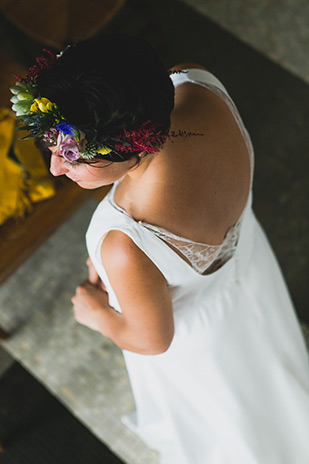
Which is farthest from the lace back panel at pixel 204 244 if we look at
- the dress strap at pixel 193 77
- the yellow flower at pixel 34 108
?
the yellow flower at pixel 34 108

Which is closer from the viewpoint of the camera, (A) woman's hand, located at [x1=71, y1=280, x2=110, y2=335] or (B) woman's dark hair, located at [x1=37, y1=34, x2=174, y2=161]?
(B) woman's dark hair, located at [x1=37, y1=34, x2=174, y2=161]

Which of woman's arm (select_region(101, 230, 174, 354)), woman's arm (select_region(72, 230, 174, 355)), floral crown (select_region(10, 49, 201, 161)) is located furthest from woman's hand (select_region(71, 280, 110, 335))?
floral crown (select_region(10, 49, 201, 161))

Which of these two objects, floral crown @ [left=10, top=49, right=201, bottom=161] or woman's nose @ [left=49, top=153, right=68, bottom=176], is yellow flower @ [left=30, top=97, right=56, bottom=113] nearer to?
floral crown @ [left=10, top=49, right=201, bottom=161]

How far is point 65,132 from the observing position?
0.73m

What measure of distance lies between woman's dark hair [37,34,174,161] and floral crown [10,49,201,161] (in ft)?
0.04

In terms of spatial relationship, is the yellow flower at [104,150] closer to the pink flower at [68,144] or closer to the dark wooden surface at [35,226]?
the pink flower at [68,144]

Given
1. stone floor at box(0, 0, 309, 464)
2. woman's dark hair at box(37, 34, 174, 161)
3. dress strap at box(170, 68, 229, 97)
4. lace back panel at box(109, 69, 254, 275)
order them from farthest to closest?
stone floor at box(0, 0, 309, 464)
dress strap at box(170, 68, 229, 97)
lace back panel at box(109, 69, 254, 275)
woman's dark hair at box(37, 34, 174, 161)

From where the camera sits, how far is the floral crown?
2.41 feet

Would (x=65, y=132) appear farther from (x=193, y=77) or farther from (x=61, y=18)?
(x=61, y=18)

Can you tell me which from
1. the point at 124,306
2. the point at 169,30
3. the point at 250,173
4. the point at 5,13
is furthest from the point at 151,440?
the point at 169,30

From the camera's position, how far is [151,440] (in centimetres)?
165

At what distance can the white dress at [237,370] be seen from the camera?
1.31 meters

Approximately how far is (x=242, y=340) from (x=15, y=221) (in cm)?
87

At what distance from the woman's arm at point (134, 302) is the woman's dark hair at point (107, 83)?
0.83ft
